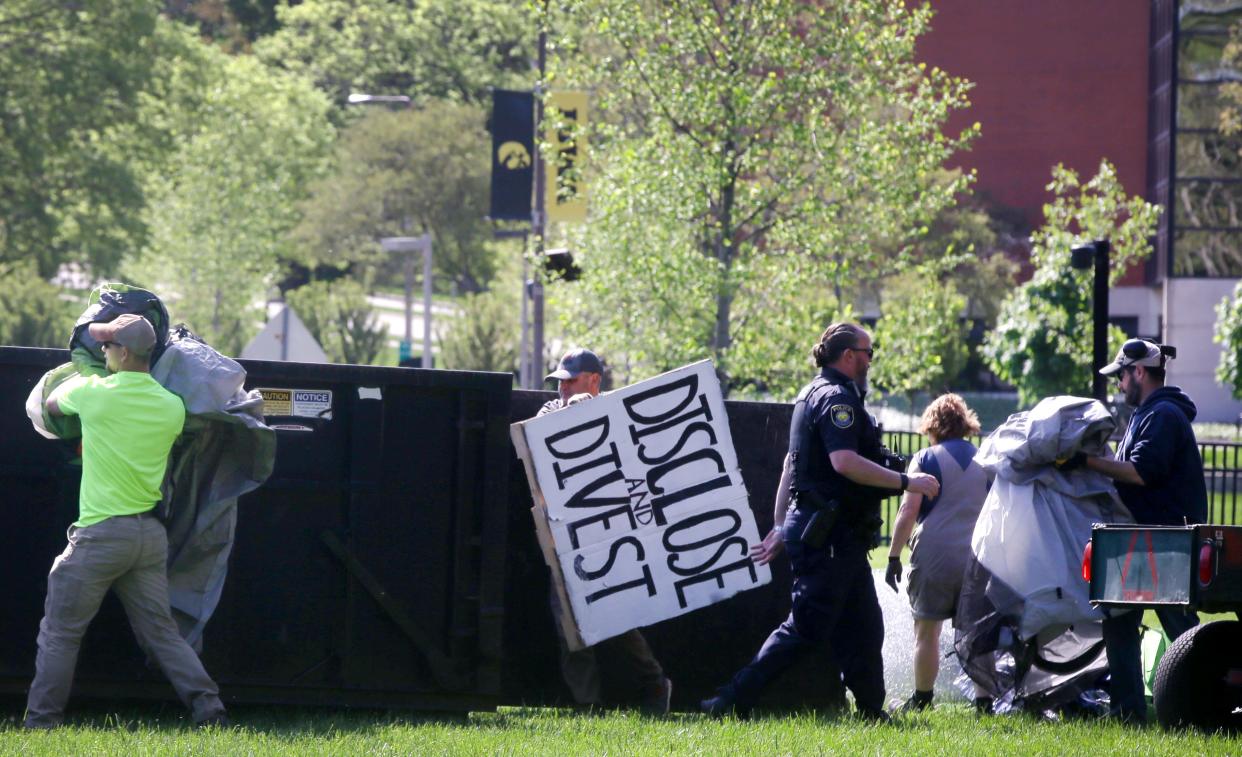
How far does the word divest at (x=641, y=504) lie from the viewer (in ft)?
25.1

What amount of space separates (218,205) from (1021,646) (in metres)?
41.0

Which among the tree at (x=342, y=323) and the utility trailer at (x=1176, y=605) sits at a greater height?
the tree at (x=342, y=323)

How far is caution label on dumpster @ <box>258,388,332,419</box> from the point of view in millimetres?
7297

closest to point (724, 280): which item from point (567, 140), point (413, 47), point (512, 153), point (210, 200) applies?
point (567, 140)

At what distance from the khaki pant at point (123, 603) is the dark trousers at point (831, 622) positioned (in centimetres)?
245

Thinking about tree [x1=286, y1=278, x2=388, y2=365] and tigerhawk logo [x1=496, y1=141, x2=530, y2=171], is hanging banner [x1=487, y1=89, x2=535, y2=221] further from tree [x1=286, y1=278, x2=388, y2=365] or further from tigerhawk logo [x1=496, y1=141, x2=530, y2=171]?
tree [x1=286, y1=278, x2=388, y2=365]

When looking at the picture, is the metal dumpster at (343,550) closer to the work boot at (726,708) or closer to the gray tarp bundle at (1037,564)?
the work boot at (726,708)

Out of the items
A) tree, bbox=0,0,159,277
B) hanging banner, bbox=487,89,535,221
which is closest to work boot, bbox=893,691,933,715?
hanging banner, bbox=487,89,535,221

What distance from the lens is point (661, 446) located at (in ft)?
25.5

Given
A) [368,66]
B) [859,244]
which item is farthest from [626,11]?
[368,66]

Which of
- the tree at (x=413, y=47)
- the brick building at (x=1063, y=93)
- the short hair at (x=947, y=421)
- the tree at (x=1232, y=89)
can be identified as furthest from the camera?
the tree at (x=413, y=47)

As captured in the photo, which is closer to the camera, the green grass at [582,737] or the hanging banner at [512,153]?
the green grass at [582,737]

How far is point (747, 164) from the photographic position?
19828 millimetres

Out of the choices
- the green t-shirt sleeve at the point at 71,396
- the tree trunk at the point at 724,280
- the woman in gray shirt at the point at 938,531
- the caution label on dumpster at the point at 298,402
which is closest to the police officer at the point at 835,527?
the woman in gray shirt at the point at 938,531
